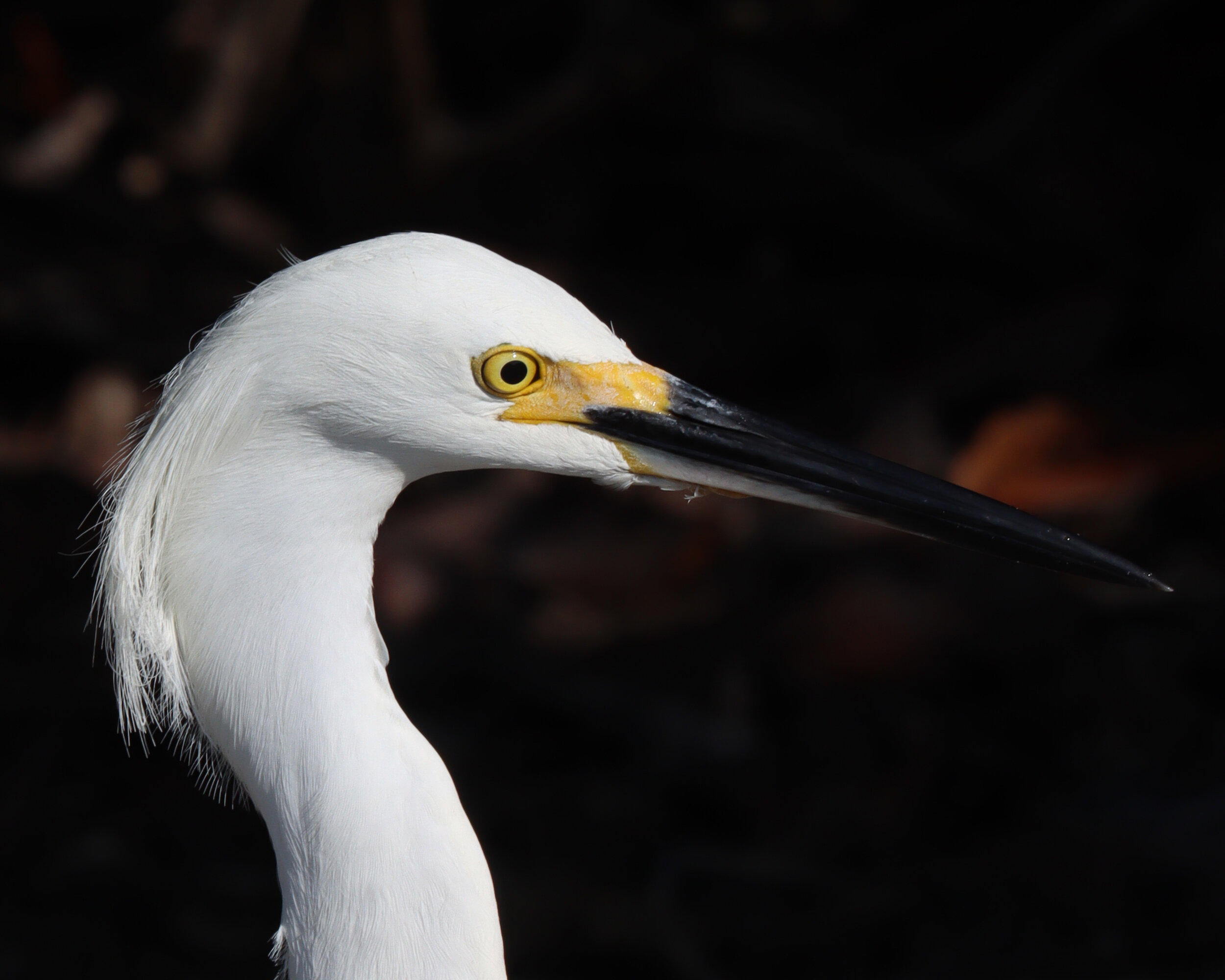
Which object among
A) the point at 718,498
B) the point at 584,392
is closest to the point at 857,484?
the point at 584,392

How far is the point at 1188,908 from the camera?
214 centimetres

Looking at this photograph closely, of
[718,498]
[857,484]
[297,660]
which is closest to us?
[297,660]

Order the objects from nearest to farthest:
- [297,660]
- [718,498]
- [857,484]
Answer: [297,660] → [857,484] → [718,498]

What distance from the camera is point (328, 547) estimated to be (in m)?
1.02

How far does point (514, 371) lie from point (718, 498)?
5.72 feet

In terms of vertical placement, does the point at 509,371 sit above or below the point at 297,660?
above

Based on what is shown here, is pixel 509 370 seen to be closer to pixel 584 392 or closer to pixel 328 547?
pixel 584 392

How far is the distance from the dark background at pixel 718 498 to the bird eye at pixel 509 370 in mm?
1496

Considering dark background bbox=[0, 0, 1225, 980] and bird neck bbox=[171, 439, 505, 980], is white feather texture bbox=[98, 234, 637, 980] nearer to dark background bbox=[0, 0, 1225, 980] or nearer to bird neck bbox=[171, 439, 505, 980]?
bird neck bbox=[171, 439, 505, 980]

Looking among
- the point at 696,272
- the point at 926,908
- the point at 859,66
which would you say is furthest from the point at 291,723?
the point at 859,66

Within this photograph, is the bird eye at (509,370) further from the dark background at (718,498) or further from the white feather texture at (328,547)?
the dark background at (718,498)

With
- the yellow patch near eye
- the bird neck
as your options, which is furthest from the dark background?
the yellow patch near eye

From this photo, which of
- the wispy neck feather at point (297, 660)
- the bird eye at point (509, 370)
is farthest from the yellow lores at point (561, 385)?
the wispy neck feather at point (297, 660)

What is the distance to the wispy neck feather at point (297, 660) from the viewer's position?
1008 mm
